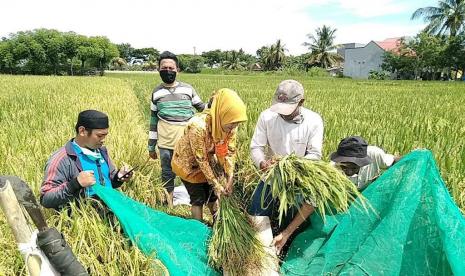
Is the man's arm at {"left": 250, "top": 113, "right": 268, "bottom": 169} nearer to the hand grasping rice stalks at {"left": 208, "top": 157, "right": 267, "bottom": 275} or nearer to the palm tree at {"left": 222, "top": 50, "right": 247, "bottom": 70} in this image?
the hand grasping rice stalks at {"left": 208, "top": 157, "right": 267, "bottom": 275}

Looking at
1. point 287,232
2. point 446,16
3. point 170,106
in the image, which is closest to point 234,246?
point 287,232

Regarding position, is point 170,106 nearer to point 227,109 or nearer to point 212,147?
point 212,147

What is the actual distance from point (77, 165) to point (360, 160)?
1.56m

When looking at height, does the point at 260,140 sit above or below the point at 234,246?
Answer: above

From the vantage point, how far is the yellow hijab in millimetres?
2227

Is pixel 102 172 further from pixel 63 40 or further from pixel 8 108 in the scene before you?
pixel 63 40

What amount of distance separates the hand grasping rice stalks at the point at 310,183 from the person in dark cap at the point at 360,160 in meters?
0.20

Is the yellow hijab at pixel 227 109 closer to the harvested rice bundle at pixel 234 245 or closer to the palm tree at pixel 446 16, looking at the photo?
the harvested rice bundle at pixel 234 245

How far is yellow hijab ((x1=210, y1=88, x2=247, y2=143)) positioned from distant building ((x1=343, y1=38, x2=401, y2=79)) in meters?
47.4

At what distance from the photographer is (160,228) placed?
2.25m

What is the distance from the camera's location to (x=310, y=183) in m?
2.07

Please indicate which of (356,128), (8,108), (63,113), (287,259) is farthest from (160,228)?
(8,108)

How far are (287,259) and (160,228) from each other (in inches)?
30.8

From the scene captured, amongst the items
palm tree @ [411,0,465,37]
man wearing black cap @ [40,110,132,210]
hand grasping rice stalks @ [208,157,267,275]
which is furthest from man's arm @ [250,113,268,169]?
palm tree @ [411,0,465,37]
